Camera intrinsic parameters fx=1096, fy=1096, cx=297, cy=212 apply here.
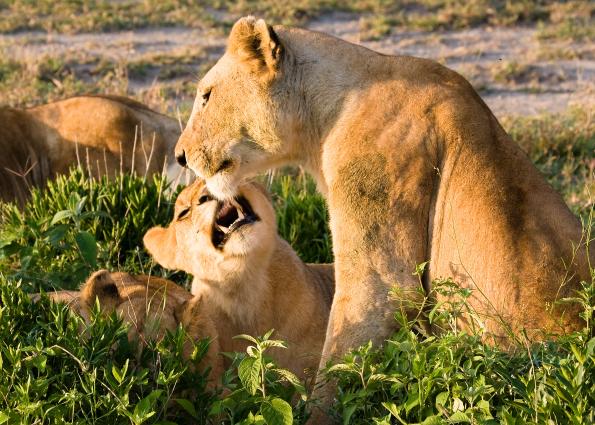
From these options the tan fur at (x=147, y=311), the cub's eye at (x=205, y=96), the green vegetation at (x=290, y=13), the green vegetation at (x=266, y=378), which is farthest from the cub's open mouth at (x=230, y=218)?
the green vegetation at (x=290, y=13)

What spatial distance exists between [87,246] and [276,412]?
6.86ft

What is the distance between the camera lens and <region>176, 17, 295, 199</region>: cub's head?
3818 millimetres

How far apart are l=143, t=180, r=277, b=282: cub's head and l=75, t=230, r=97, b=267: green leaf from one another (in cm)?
54

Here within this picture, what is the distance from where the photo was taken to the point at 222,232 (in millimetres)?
4559

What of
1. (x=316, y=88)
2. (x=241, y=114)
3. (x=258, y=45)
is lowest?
(x=241, y=114)

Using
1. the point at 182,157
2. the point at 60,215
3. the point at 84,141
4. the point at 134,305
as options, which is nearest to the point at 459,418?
the point at 134,305

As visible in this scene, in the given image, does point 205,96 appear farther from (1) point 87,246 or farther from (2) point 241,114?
(1) point 87,246

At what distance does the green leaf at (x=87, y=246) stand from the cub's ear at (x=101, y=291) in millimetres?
1055

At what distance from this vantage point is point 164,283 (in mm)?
4715

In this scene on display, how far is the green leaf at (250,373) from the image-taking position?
332 cm

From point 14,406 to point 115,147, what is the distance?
4.05 metres

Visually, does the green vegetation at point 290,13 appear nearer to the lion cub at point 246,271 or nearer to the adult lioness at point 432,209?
the lion cub at point 246,271

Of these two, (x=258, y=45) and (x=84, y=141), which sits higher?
(x=258, y=45)

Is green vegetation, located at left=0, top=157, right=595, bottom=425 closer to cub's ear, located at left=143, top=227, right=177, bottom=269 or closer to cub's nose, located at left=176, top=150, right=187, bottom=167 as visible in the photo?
cub's nose, located at left=176, top=150, right=187, bottom=167
